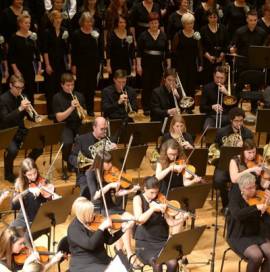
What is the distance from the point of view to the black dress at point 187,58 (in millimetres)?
9328

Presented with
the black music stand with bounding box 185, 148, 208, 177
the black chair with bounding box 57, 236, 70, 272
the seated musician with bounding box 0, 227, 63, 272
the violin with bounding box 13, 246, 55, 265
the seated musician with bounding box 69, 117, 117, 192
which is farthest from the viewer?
the seated musician with bounding box 69, 117, 117, 192

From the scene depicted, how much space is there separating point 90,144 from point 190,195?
1.52 m

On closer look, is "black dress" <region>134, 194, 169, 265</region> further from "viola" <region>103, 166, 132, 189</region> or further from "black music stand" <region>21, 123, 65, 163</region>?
"black music stand" <region>21, 123, 65, 163</region>

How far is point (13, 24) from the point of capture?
29.2ft

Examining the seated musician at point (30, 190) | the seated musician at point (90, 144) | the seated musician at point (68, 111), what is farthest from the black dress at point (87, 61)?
the seated musician at point (30, 190)

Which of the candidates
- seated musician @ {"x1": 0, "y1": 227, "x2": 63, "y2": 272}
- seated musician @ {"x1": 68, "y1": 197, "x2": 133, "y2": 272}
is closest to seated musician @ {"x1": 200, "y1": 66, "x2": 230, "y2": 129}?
seated musician @ {"x1": 68, "y1": 197, "x2": 133, "y2": 272}

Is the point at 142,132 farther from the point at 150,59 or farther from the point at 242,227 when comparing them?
the point at 150,59

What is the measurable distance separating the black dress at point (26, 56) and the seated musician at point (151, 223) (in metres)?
3.23

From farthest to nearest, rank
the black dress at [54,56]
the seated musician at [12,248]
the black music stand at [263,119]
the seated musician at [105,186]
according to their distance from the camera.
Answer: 1. the black dress at [54,56]
2. the black music stand at [263,119]
3. the seated musician at [105,186]
4. the seated musician at [12,248]

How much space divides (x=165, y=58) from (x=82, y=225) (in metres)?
4.31

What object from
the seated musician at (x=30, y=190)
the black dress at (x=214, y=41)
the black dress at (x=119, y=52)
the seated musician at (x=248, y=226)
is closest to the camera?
the seated musician at (x=248, y=226)

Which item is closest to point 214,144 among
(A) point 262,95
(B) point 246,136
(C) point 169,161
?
(B) point 246,136

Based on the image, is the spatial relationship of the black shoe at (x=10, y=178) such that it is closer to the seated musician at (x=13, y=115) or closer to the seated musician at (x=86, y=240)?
the seated musician at (x=13, y=115)

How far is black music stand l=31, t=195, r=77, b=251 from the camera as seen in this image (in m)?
5.78
